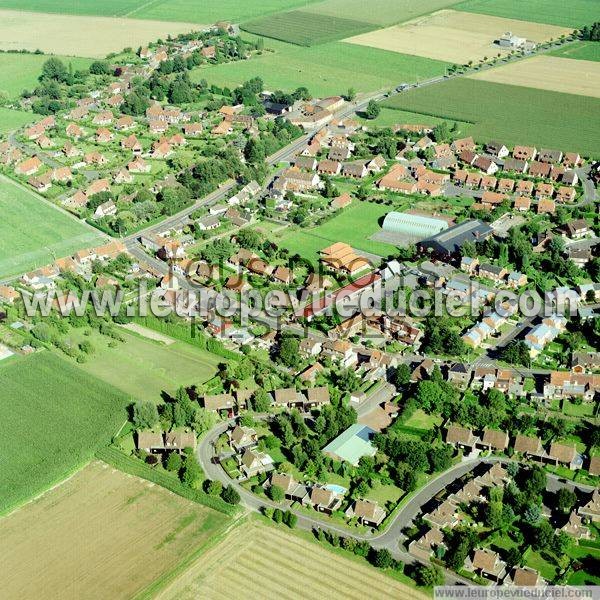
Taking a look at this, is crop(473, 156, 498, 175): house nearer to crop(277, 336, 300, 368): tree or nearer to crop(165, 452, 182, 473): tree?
crop(277, 336, 300, 368): tree

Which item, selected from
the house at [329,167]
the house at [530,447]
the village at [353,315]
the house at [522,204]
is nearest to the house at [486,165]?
the village at [353,315]

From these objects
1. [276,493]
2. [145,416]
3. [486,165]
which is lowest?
[276,493]

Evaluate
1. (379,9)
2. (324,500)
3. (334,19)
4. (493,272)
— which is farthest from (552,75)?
(324,500)

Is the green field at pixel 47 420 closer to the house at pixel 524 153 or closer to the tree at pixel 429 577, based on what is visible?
the tree at pixel 429 577

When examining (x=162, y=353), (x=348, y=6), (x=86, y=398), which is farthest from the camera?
(x=348, y=6)

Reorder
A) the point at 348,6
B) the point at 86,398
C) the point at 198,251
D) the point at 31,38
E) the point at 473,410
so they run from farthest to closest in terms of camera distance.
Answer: the point at 348,6 < the point at 31,38 < the point at 198,251 < the point at 86,398 < the point at 473,410

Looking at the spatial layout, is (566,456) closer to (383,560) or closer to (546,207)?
(383,560)

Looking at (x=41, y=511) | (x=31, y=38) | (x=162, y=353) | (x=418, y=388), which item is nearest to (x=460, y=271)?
(x=418, y=388)

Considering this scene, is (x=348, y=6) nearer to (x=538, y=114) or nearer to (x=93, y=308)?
(x=538, y=114)
